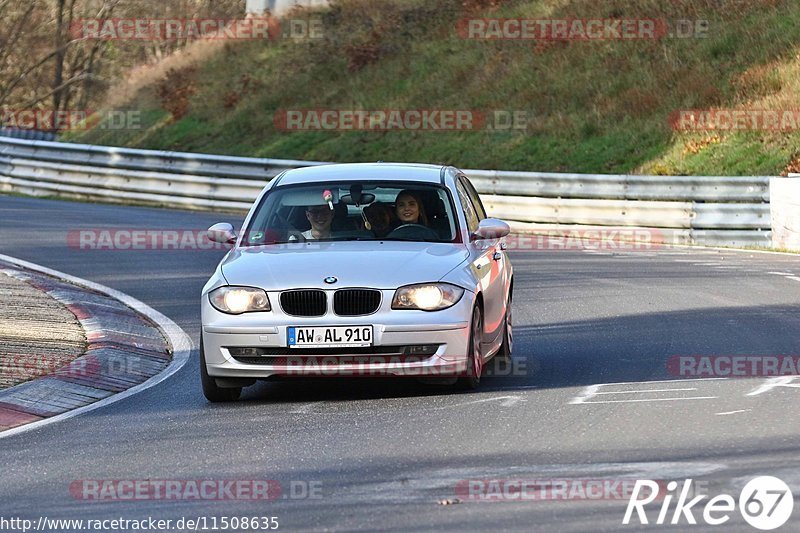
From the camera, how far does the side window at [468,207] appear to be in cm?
1111

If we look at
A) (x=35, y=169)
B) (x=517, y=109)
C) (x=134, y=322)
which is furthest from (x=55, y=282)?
(x=517, y=109)

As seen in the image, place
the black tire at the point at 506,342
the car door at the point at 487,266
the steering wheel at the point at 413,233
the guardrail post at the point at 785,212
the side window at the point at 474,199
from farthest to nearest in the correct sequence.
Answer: the guardrail post at the point at 785,212, the side window at the point at 474,199, the black tire at the point at 506,342, the steering wheel at the point at 413,233, the car door at the point at 487,266

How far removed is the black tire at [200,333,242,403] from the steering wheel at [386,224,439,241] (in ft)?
5.16

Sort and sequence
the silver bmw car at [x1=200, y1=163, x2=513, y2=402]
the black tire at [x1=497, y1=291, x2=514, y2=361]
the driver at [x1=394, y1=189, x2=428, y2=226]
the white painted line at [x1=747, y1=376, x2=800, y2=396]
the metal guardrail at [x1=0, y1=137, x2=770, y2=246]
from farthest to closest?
the metal guardrail at [x1=0, y1=137, x2=770, y2=246] → the black tire at [x1=497, y1=291, x2=514, y2=361] → the driver at [x1=394, y1=189, x2=428, y2=226] → the white painted line at [x1=747, y1=376, x2=800, y2=396] → the silver bmw car at [x1=200, y1=163, x2=513, y2=402]

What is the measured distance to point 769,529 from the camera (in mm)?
5918

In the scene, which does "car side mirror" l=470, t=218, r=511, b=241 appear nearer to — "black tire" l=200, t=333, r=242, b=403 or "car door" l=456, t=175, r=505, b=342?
"car door" l=456, t=175, r=505, b=342

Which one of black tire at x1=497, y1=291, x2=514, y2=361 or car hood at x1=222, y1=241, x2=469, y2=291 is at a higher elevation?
car hood at x1=222, y1=241, x2=469, y2=291

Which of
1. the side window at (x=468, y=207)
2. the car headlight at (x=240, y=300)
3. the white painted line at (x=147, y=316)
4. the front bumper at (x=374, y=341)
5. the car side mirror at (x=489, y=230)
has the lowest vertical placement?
the white painted line at (x=147, y=316)

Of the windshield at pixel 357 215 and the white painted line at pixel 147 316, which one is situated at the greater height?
the windshield at pixel 357 215

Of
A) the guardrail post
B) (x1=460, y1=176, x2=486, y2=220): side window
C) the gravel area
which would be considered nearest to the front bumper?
the gravel area

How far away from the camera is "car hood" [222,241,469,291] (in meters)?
9.63

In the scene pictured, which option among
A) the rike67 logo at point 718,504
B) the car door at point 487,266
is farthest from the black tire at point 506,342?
the rike67 logo at point 718,504

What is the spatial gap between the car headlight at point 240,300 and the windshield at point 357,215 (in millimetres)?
978

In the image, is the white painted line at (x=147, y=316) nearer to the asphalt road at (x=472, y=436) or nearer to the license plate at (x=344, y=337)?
the asphalt road at (x=472, y=436)
